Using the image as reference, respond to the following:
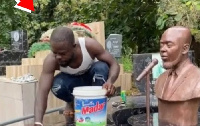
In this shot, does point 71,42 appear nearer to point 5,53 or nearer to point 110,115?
point 110,115

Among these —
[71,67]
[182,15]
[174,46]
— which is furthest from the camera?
[182,15]

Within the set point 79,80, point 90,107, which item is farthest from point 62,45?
point 79,80

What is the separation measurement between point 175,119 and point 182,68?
28 centimetres

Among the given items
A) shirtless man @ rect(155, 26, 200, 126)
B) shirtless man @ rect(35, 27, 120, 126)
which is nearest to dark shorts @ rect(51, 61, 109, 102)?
shirtless man @ rect(35, 27, 120, 126)

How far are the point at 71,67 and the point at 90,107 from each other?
1.75 ft

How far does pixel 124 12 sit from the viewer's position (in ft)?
18.7

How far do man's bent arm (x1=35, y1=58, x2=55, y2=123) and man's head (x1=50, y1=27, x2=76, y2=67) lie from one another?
196 mm

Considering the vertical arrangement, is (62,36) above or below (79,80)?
above

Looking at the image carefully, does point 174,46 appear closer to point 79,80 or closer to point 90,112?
point 90,112

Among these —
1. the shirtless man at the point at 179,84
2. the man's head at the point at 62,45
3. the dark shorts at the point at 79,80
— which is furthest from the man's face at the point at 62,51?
the shirtless man at the point at 179,84

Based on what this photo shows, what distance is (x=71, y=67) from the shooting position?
2.53m

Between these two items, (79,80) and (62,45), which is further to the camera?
(79,80)

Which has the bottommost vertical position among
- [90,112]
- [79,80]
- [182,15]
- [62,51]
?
[90,112]

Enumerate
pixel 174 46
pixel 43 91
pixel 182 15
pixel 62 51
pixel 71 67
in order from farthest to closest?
pixel 182 15, pixel 71 67, pixel 43 91, pixel 62 51, pixel 174 46
